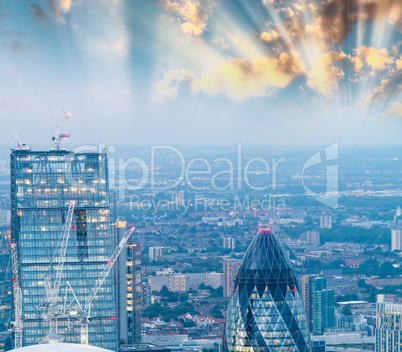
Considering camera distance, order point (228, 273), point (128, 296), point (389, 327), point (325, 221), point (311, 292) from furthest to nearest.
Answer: point (325, 221) < point (228, 273) < point (311, 292) < point (389, 327) < point (128, 296)

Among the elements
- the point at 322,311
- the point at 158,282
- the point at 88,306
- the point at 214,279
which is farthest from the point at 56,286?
the point at 214,279

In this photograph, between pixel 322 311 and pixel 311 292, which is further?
pixel 311 292

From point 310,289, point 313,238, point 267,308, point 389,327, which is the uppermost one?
point 267,308

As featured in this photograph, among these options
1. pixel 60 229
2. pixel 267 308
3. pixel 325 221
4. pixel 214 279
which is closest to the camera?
pixel 60 229

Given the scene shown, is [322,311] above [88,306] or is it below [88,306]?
below

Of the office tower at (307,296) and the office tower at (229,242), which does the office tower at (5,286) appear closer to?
the office tower at (307,296)

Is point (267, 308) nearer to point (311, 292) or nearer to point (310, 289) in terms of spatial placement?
point (311, 292)

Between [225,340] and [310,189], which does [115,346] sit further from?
[310,189]
